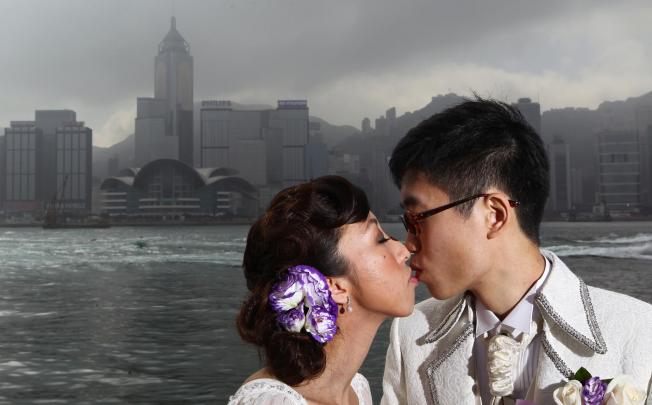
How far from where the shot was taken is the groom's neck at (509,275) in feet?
4.70

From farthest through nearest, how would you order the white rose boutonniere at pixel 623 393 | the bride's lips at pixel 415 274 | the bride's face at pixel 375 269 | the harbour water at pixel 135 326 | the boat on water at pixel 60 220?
1. the boat on water at pixel 60 220
2. the harbour water at pixel 135 326
3. the bride's lips at pixel 415 274
4. the bride's face at pixel 375 269
5. the white rose boutonniere at pixel 623 393

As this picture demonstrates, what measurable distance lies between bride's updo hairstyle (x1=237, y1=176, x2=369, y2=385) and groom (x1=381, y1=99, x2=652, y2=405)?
20 cm

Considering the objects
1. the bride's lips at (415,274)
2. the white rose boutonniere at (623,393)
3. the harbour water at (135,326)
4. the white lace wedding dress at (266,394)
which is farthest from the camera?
the harbour water at (135,326)

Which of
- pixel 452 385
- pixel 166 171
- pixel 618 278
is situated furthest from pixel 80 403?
pixel 166 171

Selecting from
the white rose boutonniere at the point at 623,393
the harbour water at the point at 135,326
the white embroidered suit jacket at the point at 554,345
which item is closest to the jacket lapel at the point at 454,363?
the white embroidered suit jacket at the point at 554,345

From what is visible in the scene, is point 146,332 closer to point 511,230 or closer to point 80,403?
point 80,403

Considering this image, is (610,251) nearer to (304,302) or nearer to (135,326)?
(135,326)

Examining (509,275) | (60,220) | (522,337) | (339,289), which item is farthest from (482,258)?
(60,220)

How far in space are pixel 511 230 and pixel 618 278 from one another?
22931 mm

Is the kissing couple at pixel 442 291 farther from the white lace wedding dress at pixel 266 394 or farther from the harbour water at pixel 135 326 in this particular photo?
the harbour water at pixel 135 326

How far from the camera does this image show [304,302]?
129 centimetres

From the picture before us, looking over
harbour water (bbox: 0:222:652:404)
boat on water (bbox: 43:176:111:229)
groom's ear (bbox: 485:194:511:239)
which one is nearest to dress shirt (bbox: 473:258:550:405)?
groom's ear (bbox: 485:194:511:239)

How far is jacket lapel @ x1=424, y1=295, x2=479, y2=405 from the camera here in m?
1.43

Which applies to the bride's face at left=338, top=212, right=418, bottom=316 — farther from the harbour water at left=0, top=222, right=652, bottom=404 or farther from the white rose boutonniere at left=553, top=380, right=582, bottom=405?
the harbour water at left=0, top=222, right=652, bottom=404
